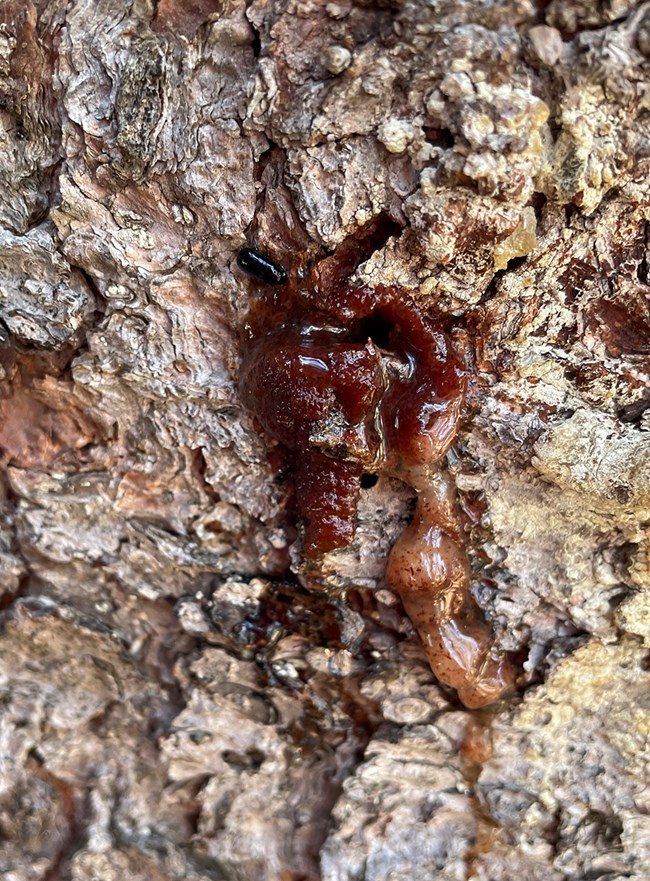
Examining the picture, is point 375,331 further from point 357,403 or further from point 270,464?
point 270,464

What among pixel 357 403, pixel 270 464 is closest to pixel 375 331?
pixel 357 403

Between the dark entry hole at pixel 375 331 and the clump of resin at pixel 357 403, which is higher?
the dark entry hole at pixel 375 331

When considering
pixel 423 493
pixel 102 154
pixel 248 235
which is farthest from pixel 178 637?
pixel 102 154

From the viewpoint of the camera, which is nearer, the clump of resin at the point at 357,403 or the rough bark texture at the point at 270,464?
the rough bark texture at the point at 270,464

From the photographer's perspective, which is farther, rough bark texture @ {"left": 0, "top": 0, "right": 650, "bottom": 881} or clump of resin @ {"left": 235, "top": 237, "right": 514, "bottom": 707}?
clump of resin @ {"left": 235, "top": 237, "right": 514, "bottom": 707}

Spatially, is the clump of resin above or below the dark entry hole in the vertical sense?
below
